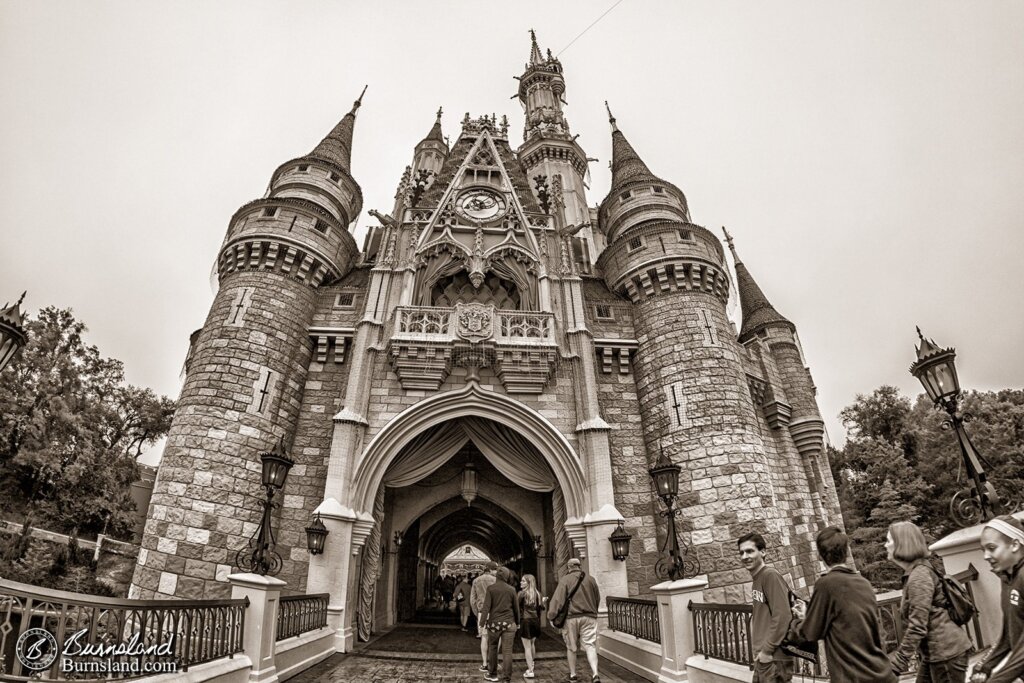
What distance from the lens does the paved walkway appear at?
292 inches

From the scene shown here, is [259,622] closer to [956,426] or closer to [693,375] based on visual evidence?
[956,426]

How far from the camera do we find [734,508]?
11.6m

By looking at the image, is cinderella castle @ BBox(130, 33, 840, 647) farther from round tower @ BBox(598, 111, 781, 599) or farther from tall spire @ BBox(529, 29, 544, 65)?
tall spire @ BBox(529, 29, 544, 65)

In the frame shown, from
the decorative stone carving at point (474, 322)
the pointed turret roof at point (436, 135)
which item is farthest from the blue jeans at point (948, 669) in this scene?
the pointed turret roof at point (436, 135)

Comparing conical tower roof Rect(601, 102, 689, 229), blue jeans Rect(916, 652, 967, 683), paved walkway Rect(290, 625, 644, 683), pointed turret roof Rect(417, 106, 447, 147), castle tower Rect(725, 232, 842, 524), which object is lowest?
paved walkway Rect(290, 625, 644, 683)

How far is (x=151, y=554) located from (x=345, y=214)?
11779 millimetres

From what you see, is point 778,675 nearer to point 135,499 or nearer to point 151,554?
point 151,554

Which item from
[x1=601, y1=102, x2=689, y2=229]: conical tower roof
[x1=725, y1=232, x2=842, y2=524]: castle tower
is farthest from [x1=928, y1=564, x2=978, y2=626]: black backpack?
[x1=601, y1=102, x2=689, y2=229]: conical tower roof

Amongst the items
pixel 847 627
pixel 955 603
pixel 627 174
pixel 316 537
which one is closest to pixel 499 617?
pixel 316 537

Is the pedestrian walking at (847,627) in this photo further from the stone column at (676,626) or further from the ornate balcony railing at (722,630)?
the stone column at (676,626)

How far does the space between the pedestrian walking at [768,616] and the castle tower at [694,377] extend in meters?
8.12

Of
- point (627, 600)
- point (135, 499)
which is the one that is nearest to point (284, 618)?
point (627, 600)

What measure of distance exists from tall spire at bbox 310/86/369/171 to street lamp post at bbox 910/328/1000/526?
706 inches

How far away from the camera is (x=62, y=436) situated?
20969 mm
